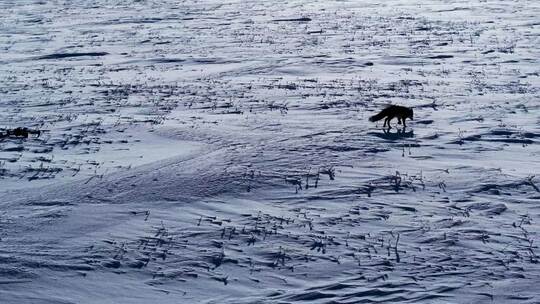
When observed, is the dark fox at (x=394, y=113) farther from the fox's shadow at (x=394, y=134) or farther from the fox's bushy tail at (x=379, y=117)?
the fox's shadow at (x=394, y=134)

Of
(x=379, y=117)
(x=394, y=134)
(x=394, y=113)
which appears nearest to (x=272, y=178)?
(x=394, y=134)

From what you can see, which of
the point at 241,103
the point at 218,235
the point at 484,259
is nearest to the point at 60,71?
the point at 241,103

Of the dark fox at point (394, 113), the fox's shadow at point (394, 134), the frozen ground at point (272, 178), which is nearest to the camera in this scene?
the frozen ground at point (272, 178)

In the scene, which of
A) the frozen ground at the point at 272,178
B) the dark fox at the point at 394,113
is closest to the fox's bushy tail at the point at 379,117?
the dark fox at the point at 394,113

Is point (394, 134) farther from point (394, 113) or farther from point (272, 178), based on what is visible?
point (272, 178)

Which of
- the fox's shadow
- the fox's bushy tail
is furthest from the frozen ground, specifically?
the fox's bushy tail

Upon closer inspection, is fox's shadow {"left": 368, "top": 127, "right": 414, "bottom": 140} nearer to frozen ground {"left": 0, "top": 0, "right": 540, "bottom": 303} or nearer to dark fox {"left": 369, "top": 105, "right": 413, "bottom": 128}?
frozen ground {"left": 0, "top": 0, "right": 540, "bottom": 303}

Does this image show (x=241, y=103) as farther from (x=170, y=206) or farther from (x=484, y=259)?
(x=484, y=259)
